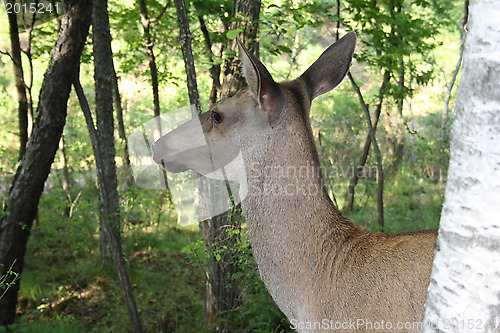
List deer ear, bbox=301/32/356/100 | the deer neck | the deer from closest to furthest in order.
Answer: the deer < the deer neck < deer ear, bbox=301/32/356/100

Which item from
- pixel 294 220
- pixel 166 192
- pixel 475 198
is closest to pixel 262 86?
pixel 294 220

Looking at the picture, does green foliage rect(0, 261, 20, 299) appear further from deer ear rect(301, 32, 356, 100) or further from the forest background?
deer ear rect(301, 32, 356, 100)

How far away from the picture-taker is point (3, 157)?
8906 millimetres

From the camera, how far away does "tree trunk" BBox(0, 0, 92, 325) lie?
3848mm

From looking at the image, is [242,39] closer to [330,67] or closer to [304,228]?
[330,67]

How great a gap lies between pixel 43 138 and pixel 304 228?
117 inches

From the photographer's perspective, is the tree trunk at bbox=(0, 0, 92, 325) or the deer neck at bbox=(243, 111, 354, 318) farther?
the tree trunk at bbox=(0, 0, 92, 325)

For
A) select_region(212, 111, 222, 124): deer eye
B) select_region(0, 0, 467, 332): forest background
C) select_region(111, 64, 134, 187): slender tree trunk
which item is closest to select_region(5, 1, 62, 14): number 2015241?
select_region(0, 0, 467, 332): forest background

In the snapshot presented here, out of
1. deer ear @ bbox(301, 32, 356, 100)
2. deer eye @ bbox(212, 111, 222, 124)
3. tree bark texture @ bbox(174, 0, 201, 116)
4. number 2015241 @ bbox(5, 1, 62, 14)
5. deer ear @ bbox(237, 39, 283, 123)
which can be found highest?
number 2015241 @ bbox(5, 1, 62, 14)

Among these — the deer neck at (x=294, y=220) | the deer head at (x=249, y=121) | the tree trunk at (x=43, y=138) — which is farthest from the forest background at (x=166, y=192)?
the deer neck at (x=294, y=220)

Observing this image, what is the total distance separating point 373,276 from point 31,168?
3.45m

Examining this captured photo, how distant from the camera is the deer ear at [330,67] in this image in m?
2.53

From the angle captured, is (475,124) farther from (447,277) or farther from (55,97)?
(55,97)

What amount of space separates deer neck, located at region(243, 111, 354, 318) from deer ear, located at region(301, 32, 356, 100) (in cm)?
43
